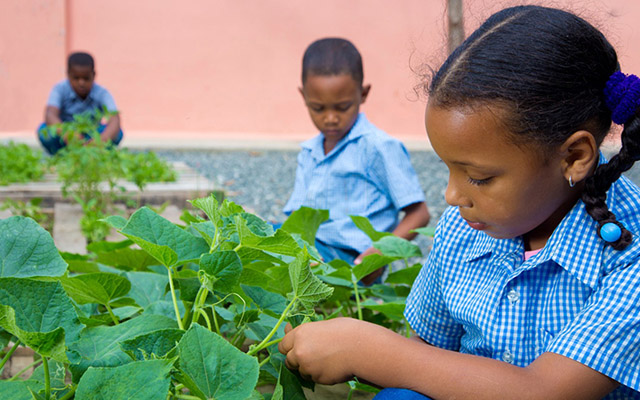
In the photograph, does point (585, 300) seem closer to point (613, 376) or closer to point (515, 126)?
point (613, 376)

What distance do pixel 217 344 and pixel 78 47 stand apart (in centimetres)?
792

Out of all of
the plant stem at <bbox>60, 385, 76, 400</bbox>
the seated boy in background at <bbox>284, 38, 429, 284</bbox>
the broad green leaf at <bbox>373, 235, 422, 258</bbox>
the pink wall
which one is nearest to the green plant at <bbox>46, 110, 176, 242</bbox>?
the seated boy in background at <bbox>284, 38, 429, 284</bbox>

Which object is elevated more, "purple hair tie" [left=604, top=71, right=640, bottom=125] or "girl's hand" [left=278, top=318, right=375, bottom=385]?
"purple hair tie" [left=604, top=71, right=640, bottom=125]

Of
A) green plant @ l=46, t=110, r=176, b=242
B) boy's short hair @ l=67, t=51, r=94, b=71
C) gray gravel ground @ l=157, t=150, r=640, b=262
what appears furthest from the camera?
boy's short hair @ l=67, t=51, r=94, b=71

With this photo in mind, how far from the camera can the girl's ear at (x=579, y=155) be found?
109 cm

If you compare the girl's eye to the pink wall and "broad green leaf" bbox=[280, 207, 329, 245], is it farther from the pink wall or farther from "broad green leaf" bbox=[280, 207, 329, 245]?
the pink wall

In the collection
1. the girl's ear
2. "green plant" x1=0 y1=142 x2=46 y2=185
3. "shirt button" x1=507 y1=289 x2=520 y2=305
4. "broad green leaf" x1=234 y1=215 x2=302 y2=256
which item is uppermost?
the girl's ear

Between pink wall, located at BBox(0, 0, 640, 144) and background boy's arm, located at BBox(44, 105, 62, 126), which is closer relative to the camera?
background boy's arm, located at BBox(44, 105, 62, 126)

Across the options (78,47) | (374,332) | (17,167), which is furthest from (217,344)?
(78,47)

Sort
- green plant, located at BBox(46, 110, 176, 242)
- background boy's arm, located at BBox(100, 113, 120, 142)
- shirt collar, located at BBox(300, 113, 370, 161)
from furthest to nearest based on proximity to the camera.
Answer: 1. background boy's arm, located at BBox(100, 113, 120, 142)
2. green plant, located at BBox(46, 110, 176, 242)
3. shirt collar, located at BBox(300, 113, 370, 161)

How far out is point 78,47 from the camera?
26.8ft

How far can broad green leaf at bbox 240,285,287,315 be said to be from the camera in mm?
1254

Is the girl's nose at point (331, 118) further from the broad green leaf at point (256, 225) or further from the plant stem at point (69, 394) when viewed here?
the plant stem at point (69, 394)

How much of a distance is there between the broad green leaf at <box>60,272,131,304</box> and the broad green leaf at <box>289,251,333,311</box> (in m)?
0.34
